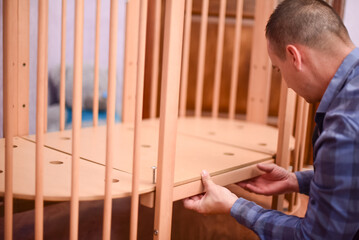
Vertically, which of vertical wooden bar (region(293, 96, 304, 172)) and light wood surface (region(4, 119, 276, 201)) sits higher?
vertical wooden bar (region(293, 96, 304, 172))

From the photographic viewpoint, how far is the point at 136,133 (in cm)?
67

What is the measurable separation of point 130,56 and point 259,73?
0.46 meters

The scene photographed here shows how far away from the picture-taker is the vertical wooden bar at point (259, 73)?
4.67ft

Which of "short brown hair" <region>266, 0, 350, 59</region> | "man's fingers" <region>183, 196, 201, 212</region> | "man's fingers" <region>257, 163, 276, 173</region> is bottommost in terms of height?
"man's fingers" <region>183, 196, 201, 212</region>

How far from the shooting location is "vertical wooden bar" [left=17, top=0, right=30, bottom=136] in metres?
1.01

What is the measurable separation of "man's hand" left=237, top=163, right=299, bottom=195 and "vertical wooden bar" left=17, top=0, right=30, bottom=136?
0.58 metres

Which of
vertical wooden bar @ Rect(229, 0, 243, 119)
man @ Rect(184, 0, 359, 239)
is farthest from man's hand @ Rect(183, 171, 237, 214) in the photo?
vertical wooden bar @ Rect(229, 0, 243, 119)

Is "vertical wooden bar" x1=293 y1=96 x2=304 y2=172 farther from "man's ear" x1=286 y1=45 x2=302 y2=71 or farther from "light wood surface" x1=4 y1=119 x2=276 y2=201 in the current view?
"man's ear" x1=286 y1=45 x2=302 y2=71

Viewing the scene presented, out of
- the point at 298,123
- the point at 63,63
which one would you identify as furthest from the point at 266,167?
the point at 63,63

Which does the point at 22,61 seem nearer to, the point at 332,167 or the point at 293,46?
the point at 293,46

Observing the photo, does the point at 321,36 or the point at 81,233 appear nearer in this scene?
the point at 321,36

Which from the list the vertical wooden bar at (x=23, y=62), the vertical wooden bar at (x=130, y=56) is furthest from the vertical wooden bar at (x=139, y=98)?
the vertical wooden bar at (x=130, y=56)

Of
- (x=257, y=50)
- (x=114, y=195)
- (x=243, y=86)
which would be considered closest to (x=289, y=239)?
(x=114, y=195)

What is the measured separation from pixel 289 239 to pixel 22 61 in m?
0.76
